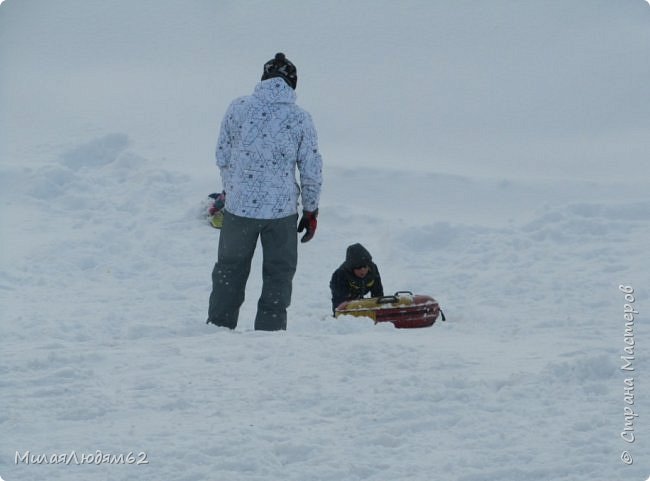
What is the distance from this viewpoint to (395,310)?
6980mm

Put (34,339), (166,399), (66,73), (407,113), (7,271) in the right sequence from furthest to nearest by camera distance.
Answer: (66,73)
(407,113)
(7,271)
(34,339)
(166,399)

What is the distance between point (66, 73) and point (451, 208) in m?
7.71

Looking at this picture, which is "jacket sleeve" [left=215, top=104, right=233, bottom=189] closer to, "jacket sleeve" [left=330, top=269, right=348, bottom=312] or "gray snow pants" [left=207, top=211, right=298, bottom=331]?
"gray snow pants" [left=207, top=211, right=298, bottom=331]

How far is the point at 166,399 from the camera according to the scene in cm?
455

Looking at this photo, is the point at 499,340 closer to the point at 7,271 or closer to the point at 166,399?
the point at 166,399

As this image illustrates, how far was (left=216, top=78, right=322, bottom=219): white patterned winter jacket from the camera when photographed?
5.84 meters

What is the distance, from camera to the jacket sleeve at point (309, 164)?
5918 mm

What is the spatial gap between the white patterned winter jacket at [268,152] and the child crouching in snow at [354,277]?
1.59 m

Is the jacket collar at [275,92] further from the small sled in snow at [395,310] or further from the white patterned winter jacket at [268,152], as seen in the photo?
the small sled in snow at [395,310]

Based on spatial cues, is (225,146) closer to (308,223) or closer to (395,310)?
(308,223)

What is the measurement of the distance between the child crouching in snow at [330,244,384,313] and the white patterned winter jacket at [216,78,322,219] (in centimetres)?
159

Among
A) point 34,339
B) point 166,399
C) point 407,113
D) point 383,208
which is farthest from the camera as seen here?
point 407,113

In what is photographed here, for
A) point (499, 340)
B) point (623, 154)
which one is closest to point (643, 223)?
point (623, 154)

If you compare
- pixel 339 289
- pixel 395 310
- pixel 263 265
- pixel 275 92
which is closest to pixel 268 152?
pixel 275 92
